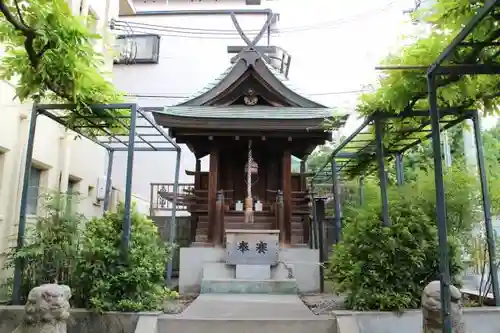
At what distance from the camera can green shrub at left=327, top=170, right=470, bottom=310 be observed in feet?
18.8

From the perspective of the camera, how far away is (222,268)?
30.7 feet

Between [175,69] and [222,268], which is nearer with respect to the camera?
[222,268]

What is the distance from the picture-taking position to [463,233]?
6.25m

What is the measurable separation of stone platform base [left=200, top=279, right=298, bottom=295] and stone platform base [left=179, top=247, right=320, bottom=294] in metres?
0.34

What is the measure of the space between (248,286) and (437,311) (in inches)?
190

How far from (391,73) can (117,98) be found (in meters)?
3.94

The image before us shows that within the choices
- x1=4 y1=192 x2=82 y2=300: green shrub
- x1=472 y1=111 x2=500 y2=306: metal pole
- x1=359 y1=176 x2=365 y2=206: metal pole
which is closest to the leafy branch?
x1=472 y1=111 x2=500 y2=306: metal pole

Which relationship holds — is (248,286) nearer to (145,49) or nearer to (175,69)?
(175,69)

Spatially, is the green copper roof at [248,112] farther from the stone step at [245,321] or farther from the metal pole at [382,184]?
the stone step at [245,321]

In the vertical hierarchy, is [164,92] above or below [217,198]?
above

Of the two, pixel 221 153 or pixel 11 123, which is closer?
pixel 11 123

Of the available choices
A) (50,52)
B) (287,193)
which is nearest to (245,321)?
(50,52)

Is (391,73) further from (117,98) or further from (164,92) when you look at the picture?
(164,92)

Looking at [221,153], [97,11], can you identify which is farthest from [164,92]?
[221,153]
